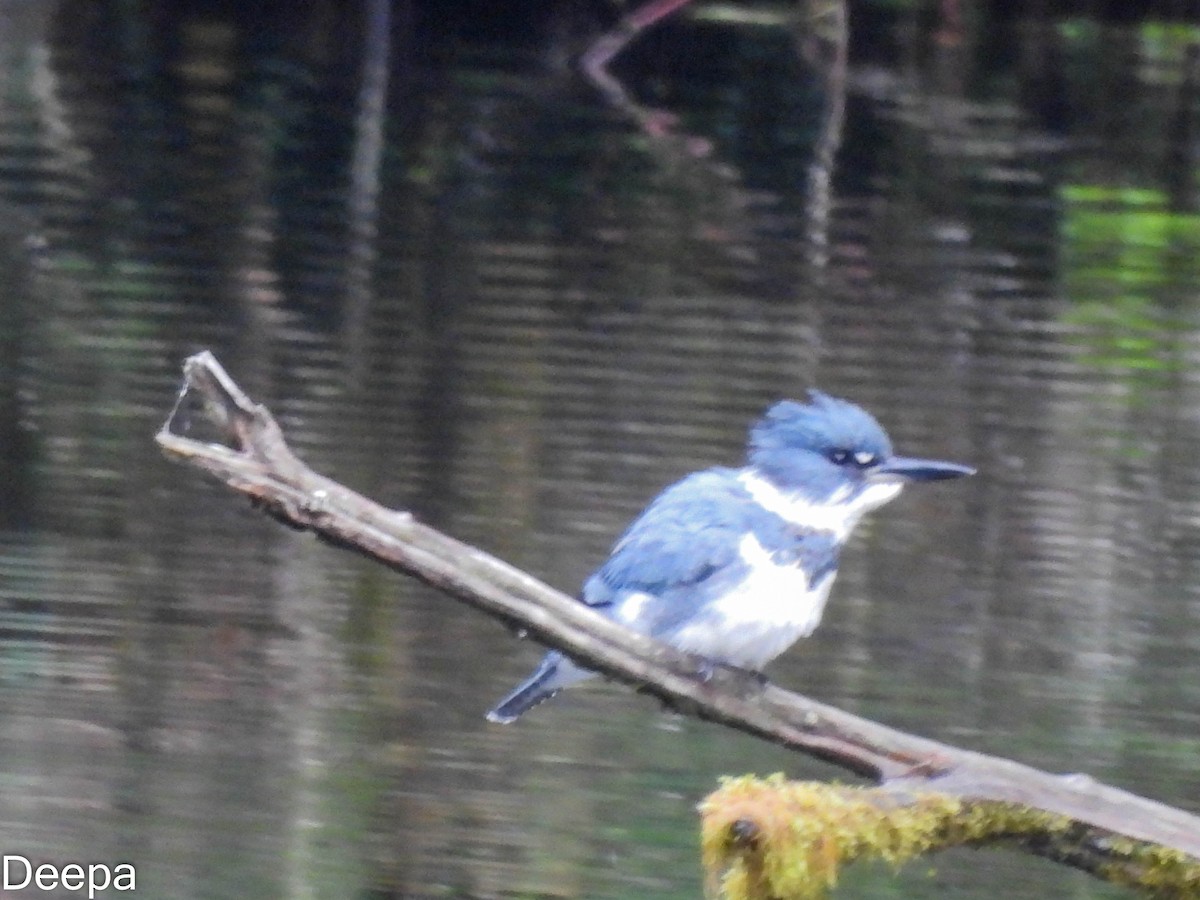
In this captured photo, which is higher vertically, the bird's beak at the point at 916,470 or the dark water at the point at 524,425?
the bird's beak at the point at 916,470

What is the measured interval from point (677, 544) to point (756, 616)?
0.18 m

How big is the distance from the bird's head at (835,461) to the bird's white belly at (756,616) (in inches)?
6.2

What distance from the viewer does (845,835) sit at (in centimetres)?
234

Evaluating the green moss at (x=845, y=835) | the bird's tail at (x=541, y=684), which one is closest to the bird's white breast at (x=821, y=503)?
the bird's tail at (x=541, y=684)

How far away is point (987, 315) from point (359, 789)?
261 cm

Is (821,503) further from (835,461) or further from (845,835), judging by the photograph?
(845,835)

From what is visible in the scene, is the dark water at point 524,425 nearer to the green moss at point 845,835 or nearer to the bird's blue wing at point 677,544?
the bird's blue wing at point 677,544

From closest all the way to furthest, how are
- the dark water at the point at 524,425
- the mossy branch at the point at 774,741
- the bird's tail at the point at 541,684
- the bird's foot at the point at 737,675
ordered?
the mossy branch at the point at 774,741 → the bird's foot at the point at 737,675 → the bird's tail at the point at 541,684 → the dark water at the point at 524,425

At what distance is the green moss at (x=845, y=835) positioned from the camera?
2.28m

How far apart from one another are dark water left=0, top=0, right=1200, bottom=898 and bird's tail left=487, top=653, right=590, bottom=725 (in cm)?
88

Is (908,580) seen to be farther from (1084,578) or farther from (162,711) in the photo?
(162,711)

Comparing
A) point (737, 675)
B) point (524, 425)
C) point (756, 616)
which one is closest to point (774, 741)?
point (737, 675)

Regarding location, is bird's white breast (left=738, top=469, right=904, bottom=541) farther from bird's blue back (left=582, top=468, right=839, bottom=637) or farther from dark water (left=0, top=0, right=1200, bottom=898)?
dark water (left=0, top=0, right=1200, bottom=898)

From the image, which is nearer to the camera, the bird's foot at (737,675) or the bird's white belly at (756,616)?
the bird's foot at (737,675)
